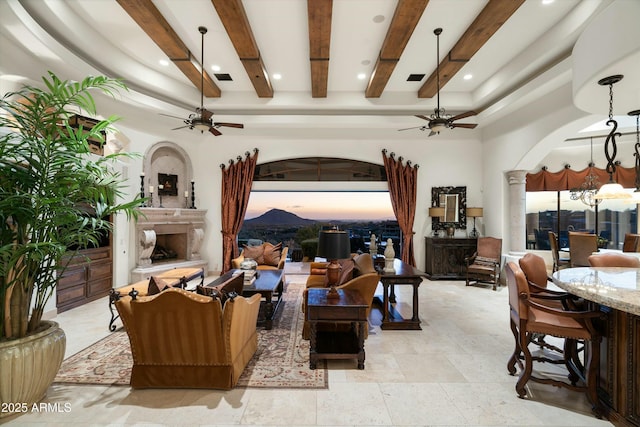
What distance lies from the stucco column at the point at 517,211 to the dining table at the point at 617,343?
156 inches

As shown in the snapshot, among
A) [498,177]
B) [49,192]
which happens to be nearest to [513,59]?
[498,177]

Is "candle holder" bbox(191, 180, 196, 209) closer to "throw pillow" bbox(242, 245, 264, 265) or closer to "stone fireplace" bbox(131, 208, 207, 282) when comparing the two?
"stone fireplace" bbox(131, 208, 207, 282)

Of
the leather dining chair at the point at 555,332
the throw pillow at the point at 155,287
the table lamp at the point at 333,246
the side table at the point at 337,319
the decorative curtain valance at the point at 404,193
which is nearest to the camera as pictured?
the leather dining chair at the point at 555,332

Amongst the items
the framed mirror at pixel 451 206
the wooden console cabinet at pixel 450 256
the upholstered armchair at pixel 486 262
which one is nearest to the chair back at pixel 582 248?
the upholstered armchair at pixel 486 262

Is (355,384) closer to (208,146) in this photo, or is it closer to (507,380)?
(507,380)

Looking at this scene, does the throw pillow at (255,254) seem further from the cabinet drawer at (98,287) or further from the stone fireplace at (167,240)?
the cabinet drawer at (98,287)

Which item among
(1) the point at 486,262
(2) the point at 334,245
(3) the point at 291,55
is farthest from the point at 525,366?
(3) the point at 291,55

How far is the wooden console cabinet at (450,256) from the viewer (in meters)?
6.39

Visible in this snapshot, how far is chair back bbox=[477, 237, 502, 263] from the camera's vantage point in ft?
19.3

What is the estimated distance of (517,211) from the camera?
19.3 ft

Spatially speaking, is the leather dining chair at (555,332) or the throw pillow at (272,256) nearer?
the leather dining chair at (555,332)

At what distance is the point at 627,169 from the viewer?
6855 millimetres

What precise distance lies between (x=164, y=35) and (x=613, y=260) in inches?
238

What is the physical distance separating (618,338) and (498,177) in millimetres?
4884
